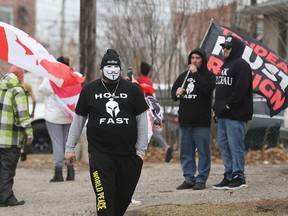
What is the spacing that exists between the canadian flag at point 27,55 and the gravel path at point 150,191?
67.3 inches

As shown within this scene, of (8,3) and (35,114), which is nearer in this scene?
(35,114)

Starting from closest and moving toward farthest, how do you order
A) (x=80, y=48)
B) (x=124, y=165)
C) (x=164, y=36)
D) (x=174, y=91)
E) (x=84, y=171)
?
(x=124, y=165) < (x=174, y=91) < (x=84, y=171) < (x=80, y=48) < (x=164, y=36)

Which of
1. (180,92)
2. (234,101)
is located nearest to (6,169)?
(180,92)

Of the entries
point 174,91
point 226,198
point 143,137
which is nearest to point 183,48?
point 174,91

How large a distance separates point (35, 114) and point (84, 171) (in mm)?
3778

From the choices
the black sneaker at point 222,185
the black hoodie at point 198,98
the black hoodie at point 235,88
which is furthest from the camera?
the black sneaker at point 222,185

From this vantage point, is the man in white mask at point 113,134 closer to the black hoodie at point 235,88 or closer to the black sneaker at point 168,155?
the black hoodie at point 235,88

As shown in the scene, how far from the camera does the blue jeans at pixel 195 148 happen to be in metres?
8.88

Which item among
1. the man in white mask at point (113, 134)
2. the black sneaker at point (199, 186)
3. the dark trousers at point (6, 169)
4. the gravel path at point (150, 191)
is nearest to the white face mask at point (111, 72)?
the man in white mask at point (113, 134)

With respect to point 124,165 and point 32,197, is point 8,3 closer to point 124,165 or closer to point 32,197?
point 32,197

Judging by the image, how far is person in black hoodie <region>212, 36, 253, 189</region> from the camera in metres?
8.52

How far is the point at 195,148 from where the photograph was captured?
914 centimetres

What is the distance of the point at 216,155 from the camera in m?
13.9

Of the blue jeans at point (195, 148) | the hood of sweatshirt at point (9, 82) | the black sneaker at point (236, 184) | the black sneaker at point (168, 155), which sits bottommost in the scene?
the black sneaker at point (168, 155)
